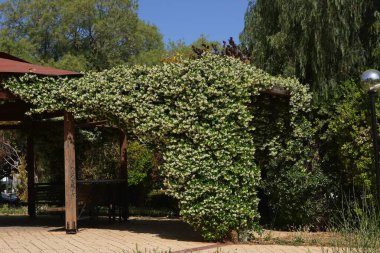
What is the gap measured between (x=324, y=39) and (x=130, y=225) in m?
6.12

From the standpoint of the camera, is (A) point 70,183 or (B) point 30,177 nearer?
(A) point 70,183

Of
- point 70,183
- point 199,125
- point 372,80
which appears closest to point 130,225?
point 70,183

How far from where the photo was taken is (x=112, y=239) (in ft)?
31.6

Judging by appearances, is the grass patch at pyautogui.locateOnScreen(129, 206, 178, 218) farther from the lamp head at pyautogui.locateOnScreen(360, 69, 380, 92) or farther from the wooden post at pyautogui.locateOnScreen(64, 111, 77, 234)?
the lamp head at pyautogui.locateOnScreen(360, 69, 380, 92)

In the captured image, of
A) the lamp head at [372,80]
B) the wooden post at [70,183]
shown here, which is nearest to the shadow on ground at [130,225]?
the wooden post at [70,183]

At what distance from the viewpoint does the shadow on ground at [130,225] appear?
34.2ft

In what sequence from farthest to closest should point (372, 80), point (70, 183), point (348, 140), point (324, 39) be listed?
point (324, 39), point (348, 140), point (70, 183), point (372, 80)

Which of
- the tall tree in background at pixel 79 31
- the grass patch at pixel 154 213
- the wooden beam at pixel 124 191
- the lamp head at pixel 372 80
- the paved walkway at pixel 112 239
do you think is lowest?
the paved walkway at pixel 112 239

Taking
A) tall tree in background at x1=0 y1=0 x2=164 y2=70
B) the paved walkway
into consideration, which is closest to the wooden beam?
the paved walkway

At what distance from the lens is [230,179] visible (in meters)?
9.09

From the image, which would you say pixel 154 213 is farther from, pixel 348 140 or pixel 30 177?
pixel 348 140

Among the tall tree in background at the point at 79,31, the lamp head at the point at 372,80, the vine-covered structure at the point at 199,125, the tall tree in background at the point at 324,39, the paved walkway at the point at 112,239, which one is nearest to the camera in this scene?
the lamp head at the point at 372,80

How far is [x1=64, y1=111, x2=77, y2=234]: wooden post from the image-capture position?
10.4 meters

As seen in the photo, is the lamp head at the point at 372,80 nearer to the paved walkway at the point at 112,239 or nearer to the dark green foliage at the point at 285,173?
the paved walkway at the point at 112,239
